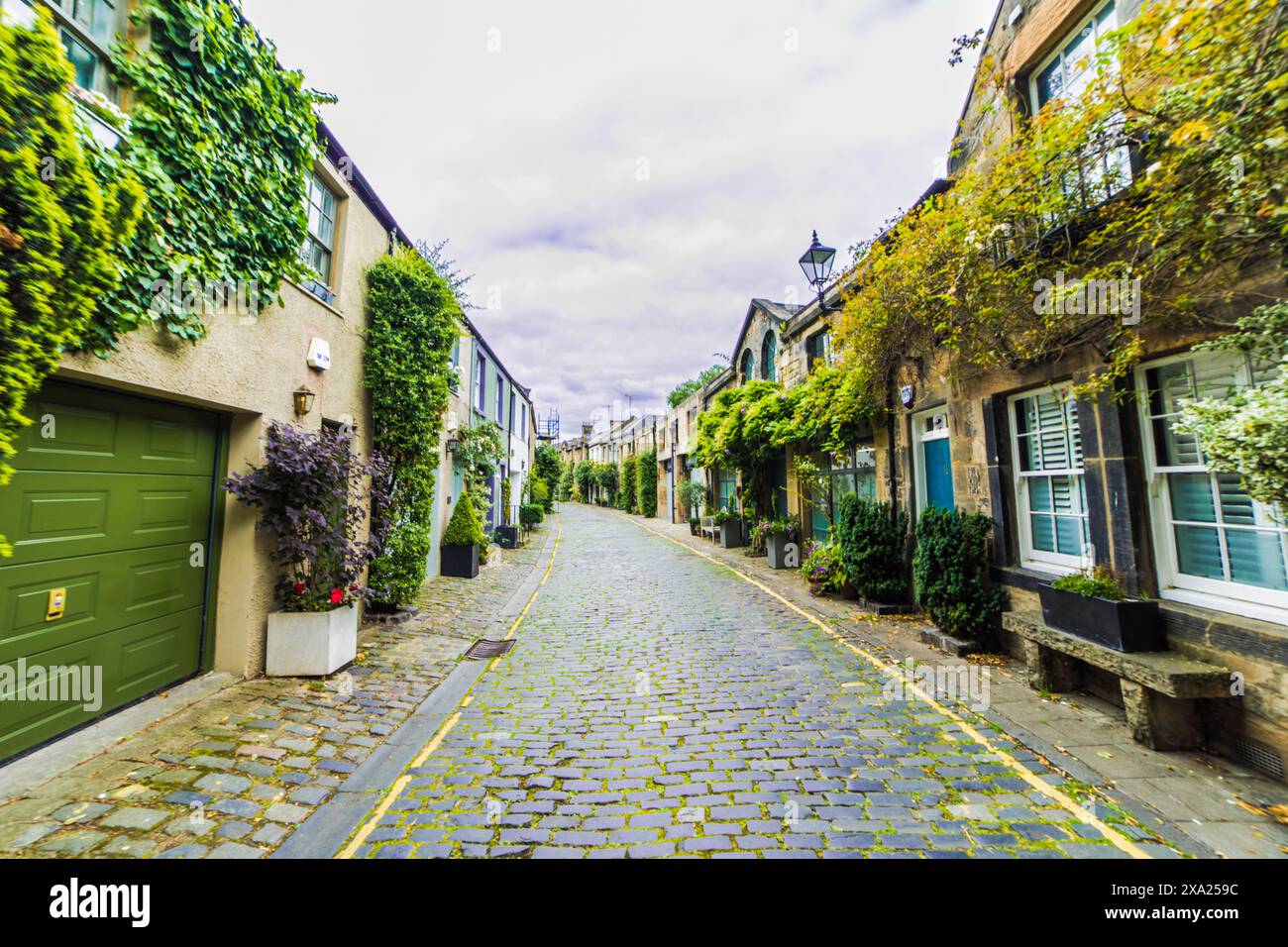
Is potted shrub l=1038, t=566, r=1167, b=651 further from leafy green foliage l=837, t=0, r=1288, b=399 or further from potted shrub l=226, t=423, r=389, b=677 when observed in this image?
potted shrub l=226, t=423, r=389, b=677

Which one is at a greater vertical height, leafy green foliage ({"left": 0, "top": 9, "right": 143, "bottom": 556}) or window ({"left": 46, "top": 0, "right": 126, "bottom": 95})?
window ({"left": 46, "top": 0, "right": 126, "bottom": 95})

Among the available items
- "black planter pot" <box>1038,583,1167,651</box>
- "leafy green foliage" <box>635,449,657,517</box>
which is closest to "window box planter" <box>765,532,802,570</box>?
"black planter pot" <box>1038,583,1167,651</box>

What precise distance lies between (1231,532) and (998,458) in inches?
89.3

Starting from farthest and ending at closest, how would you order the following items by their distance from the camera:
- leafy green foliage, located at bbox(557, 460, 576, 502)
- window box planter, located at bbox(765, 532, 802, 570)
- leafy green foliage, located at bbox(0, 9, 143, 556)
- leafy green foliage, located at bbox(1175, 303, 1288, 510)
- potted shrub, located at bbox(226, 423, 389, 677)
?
leafy green foliage, located at bbox(557, 460, 576, 502) < window box planter, located at bbox(765, 532, 802, 570) < potted shrub, located at bbox(226, 423, 389, 677) < leafy green foliage, located at bbox(1175, 303, 1288, 510) < leafy green foliage, located at bbox(0, 9, 143, 556)

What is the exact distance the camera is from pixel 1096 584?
4.27 m

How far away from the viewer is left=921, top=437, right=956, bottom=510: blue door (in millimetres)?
7223

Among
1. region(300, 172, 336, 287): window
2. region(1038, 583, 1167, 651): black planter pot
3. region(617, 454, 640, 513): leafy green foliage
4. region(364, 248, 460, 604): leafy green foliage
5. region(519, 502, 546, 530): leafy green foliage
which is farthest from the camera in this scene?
region(617, 454, 640, 513): leafy green foliage

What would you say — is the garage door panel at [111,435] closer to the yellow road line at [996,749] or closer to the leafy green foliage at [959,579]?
the yellow road line at [996,749]

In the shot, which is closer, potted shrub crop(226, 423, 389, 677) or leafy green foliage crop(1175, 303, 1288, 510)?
leafy green foliage crop(1175, 303, 1288, 510)

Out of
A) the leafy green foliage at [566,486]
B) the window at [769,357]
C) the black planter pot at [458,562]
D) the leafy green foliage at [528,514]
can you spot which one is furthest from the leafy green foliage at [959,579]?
the leafy green foliage at [566,486]

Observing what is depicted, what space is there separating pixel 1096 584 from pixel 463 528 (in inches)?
402

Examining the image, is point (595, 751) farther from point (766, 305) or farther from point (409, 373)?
point (766, 305)

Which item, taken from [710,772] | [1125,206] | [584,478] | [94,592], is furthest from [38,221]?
[584,478]
